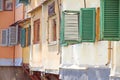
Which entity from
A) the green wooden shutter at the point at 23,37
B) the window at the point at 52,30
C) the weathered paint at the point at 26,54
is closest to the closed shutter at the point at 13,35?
the green wooden shutter at the point at 23,37

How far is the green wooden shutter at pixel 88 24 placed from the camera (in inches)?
460

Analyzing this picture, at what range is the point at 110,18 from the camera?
965cm

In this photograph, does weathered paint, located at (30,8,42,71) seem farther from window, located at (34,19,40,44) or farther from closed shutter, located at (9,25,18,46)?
closed shutter, located at (9,25,18,46)

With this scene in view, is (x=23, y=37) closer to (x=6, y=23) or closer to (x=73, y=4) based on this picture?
(x=6, y=23)

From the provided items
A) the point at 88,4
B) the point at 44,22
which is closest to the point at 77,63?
the point at 88,4

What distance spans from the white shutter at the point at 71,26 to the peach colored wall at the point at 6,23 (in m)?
15.3

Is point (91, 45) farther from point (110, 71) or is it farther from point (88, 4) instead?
point (110, 71)

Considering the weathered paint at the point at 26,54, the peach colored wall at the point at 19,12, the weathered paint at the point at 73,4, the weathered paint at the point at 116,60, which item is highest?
the peach colored wall at the point at 19,12

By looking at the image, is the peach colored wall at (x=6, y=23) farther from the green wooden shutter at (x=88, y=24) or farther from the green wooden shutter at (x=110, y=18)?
the green wooden shutter at (x=110, y=18)

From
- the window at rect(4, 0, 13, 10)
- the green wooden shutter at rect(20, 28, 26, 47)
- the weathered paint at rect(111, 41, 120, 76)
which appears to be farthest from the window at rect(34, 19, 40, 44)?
the weathered paint at rect(111, 41, 120, 76)

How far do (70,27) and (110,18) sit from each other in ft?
11.0

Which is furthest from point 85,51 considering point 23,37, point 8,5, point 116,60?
point 8,5

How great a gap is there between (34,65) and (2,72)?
734cm

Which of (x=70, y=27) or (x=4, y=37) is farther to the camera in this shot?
(x=4, y=37)
